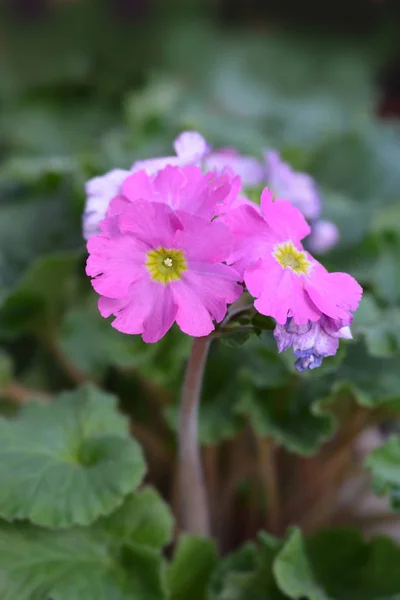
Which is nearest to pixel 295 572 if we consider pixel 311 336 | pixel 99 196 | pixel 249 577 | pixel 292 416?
pixel 249 577

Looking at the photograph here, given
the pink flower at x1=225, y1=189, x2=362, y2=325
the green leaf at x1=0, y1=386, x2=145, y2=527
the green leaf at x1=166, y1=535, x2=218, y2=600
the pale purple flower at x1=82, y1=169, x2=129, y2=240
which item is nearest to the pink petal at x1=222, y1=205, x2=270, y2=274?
the pink flower at x1=225, y1=189, x2=362, y2=325

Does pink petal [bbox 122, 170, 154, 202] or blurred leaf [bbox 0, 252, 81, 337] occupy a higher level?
pink petal [bbox 122, 170, 154, 202]

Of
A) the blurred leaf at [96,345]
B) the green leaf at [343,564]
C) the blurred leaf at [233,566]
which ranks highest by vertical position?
the blurred leaf at [96,345]

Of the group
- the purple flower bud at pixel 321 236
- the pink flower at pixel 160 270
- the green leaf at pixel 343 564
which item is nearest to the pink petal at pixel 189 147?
the pink flower at pixel 160 270

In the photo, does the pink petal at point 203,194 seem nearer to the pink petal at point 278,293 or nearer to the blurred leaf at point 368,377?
the pink petal at point 278,293

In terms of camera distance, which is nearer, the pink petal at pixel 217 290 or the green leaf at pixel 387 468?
the pink petal at pixel 217 290

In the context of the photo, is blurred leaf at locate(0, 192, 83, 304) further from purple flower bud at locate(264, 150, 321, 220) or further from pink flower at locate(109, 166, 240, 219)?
pink flower at locate(109, 166, 240, 219)
